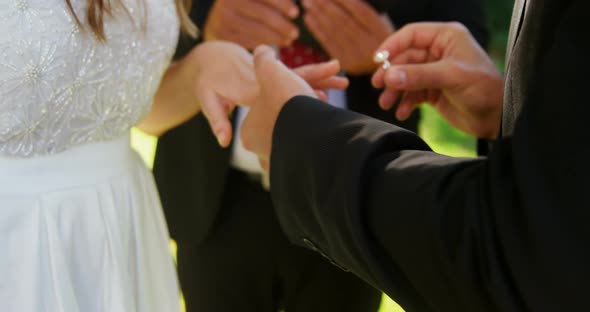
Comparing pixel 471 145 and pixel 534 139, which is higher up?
pixel 534 139

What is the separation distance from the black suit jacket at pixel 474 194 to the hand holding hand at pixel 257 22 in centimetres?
89

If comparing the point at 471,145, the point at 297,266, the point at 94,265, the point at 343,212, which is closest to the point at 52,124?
the point at 94,265

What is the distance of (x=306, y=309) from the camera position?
209cm

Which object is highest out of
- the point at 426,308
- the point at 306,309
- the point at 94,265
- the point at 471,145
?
the point at 426,308

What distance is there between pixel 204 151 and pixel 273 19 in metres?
0.44

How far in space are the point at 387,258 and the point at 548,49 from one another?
341 mm

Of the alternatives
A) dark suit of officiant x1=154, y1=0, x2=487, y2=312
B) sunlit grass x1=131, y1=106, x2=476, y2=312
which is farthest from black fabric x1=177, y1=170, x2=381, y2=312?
sunlit grass x1=131, y1=106, x2=476, y2=312

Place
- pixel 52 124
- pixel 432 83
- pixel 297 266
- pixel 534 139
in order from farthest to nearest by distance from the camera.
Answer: pixel 297 266
pixel 432 83
pixel 52 124
pixel 534 139

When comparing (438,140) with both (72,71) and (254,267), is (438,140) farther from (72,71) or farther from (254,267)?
(72,71)

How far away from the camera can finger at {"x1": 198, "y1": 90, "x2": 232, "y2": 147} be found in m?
1.41

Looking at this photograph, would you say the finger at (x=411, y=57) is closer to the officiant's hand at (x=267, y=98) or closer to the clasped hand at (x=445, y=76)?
the clasped hand at (x=445, y=76)

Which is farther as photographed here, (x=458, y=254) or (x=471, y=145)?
(x=471, y=145)

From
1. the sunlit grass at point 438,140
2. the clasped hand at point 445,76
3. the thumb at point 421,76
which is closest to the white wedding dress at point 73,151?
the clasped hand at point 445,76

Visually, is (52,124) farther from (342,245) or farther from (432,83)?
(432,83)
